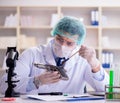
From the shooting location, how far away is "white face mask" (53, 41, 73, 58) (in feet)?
7.65

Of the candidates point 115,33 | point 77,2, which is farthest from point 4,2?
point 115,33

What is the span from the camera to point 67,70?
2396 mm

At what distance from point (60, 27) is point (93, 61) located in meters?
0.41

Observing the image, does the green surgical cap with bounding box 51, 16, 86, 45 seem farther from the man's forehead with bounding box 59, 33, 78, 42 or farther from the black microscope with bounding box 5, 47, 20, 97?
the black microscope with bounding box 5, 47, 20, 97

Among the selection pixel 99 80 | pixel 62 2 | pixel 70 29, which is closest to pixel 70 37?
pixel 70 29

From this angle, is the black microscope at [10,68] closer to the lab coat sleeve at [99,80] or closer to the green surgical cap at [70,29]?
the green surgical cap at [70,29]

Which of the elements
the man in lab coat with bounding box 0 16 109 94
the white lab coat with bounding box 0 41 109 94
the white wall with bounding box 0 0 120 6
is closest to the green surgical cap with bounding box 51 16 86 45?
the man in lab coat with bounding box 0 16 109 94

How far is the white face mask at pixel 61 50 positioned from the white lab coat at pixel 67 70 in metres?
0.05

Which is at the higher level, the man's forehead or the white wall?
the white wall

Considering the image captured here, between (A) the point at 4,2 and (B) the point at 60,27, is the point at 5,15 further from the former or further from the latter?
(B) the point at 60,27

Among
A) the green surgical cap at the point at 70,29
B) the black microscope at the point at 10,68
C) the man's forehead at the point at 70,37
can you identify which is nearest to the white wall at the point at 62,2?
the green surgical cap at the point at 70,29

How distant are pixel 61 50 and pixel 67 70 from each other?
0.18 metres

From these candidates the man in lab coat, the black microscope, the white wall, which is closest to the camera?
the black microscope

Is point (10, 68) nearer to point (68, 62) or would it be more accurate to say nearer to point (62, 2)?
point (68, 62)
